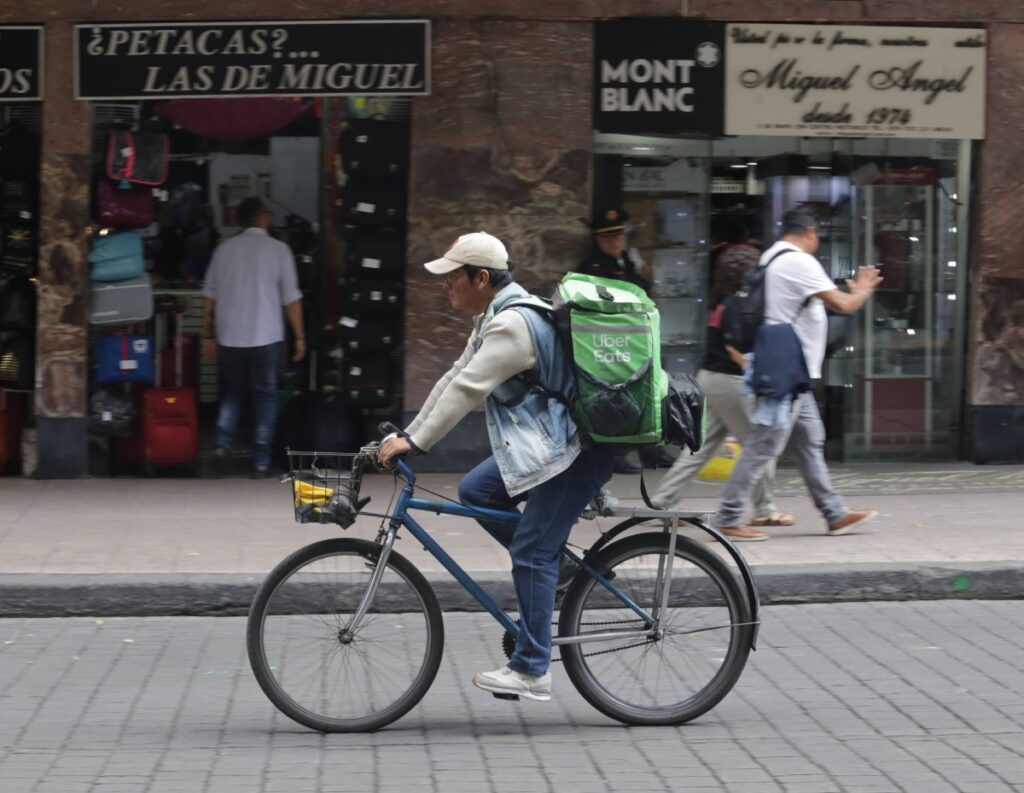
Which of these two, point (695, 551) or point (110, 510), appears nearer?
point (695, 551)

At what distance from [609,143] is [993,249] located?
2.73m

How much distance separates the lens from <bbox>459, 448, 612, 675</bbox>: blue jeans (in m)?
5.53

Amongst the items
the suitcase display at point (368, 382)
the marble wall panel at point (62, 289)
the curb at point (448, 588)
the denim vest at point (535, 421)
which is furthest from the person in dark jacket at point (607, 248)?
the denim vest at point (535, 421)

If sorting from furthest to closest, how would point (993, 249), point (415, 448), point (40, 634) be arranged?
point (993, 249)
point (40, 634)
point (415, 448)

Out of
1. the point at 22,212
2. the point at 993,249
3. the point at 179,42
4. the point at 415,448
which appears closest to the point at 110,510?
the point at 22,212

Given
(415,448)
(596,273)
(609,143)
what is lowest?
(415,448)

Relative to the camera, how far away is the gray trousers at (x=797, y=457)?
28.3ft

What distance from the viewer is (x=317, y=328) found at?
11.9 m

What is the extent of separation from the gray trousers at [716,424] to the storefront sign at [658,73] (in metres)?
2.73

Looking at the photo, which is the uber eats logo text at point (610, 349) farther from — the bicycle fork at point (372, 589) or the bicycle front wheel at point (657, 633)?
the bicycle fork at point (372, 589)

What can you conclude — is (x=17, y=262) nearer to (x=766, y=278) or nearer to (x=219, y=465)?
(x=219, y=465)

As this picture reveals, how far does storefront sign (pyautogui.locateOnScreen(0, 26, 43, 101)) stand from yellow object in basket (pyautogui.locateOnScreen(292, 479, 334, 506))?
6.27 meters

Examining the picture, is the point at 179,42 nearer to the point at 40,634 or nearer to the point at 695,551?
the point at 40,634

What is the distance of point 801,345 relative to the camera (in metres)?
8.66
